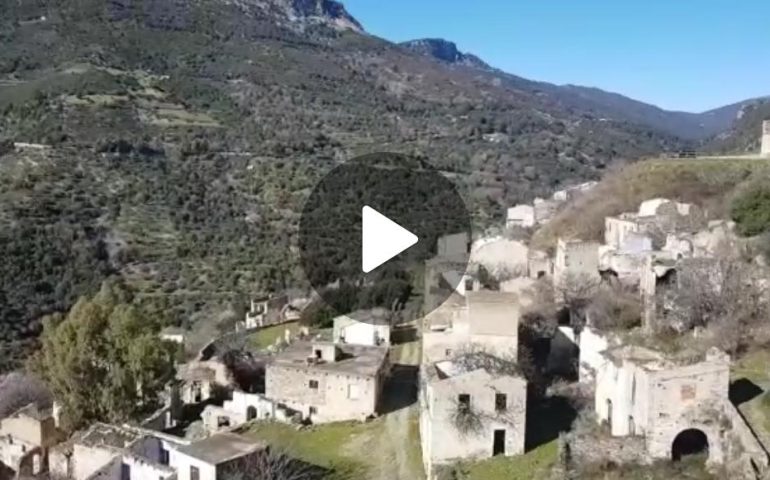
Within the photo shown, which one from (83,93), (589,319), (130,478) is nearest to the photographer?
(130,478)

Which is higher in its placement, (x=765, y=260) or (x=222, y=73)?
(x=222, y=73)

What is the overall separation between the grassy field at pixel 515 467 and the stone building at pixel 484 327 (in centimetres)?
347

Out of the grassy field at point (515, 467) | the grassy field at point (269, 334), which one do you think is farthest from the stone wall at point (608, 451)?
the grassy field at point (269, 334)

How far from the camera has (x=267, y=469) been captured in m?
16.5

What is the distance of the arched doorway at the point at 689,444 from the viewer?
14.6 meters

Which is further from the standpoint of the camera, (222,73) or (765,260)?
(222,73)

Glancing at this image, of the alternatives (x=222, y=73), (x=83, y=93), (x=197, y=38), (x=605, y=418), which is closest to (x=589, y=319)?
(x=605, y=418)

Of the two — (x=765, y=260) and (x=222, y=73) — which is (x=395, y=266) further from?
(x=222, y=73)

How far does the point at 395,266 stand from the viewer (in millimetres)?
25562

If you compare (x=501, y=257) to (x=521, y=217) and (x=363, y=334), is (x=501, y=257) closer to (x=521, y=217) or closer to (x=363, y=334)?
(x=363, y=334)

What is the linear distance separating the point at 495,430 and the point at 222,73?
240 feet

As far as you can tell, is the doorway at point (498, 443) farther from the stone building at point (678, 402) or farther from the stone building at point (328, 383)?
the stone building at point (328, 383)

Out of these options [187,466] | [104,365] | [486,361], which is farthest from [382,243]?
[104,365]

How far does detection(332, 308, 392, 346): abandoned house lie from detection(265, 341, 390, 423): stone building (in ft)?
8.42
